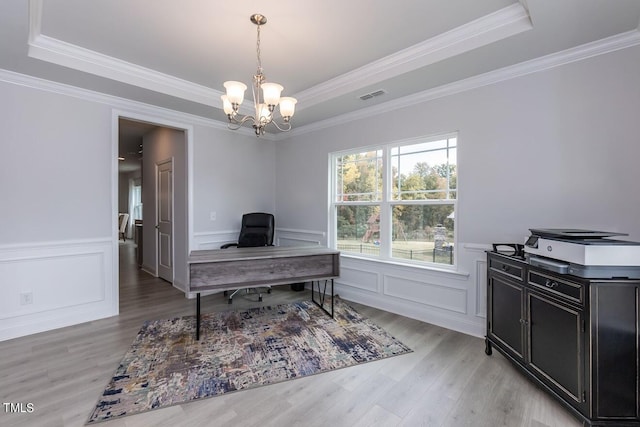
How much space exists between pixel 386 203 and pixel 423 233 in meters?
0.58

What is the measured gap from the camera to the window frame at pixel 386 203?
310 cm

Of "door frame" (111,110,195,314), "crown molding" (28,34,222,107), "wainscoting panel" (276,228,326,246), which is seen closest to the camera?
"crown molding" (28,34,222,107)

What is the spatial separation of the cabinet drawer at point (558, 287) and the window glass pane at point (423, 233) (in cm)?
114

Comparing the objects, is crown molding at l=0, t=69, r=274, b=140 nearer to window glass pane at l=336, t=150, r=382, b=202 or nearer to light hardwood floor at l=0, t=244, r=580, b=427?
window glass pane at l=336, t=150, r=382, b=202

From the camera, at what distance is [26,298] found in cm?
287

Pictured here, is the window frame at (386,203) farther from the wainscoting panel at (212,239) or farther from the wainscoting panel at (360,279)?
the wainscoting panel at (212,239)

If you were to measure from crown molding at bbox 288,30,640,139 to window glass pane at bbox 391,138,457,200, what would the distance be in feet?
1.63

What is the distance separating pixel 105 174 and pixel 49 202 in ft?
1.88

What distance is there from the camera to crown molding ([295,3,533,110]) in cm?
210

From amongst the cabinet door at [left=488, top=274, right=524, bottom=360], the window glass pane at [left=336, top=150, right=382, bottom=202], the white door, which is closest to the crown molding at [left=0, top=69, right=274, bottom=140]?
the white door

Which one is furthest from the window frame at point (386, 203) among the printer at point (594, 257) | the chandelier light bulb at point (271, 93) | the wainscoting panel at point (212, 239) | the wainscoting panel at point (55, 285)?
the wainscoting panel at point (55, 285)

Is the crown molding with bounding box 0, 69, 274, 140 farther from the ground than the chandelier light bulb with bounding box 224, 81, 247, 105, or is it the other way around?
the crown molding with bounding box 0, 69, 274, 140

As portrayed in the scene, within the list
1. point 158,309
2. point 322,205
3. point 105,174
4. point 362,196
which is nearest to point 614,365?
point 362,196

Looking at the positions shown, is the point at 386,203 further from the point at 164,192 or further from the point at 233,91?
the point at 164,192
